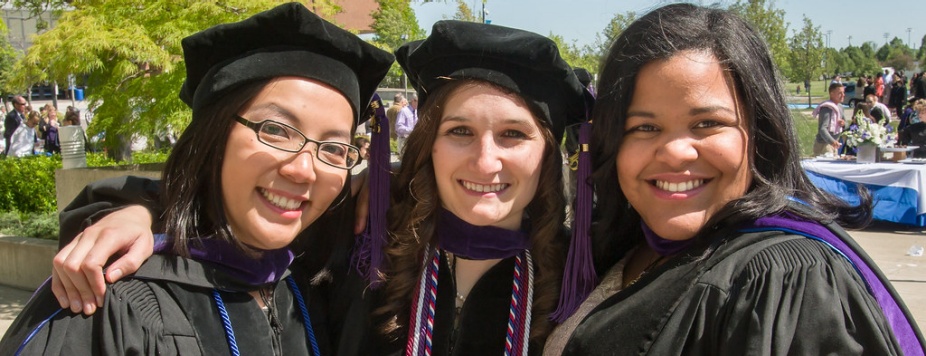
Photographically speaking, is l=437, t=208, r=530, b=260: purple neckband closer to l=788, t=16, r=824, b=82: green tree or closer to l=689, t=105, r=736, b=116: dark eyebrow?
l=689, t=105, r=736, b=116: dark eyebrow

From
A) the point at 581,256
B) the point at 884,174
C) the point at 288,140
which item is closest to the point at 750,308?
the point at 581,256

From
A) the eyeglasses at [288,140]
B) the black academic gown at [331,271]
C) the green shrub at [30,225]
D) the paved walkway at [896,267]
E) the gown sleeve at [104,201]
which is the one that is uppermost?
the eyeglasses at [288,140]

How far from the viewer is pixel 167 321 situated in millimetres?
1690

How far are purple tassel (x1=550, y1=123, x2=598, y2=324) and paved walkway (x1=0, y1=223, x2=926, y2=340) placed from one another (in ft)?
13.3

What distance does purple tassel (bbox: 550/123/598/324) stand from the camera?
2088 mm

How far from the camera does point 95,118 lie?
562cm

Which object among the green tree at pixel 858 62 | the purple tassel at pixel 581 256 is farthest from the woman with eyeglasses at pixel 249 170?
the green tree at pixel 858 62

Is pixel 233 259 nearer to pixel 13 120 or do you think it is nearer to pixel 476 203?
pixel 476 203

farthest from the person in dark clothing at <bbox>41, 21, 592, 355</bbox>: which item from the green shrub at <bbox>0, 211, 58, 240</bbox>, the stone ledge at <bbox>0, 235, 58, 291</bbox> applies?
the green shrub at <bbox>0, 211, 58, 240</bbox>

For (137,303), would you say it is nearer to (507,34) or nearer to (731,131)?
(507,34)

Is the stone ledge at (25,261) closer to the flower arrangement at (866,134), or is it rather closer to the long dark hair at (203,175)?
the long dark hair at (203,175)

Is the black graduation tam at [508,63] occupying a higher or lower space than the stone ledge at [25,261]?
higher

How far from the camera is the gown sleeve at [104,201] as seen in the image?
1942 mm

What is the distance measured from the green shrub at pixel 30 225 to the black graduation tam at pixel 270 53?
193 inches
